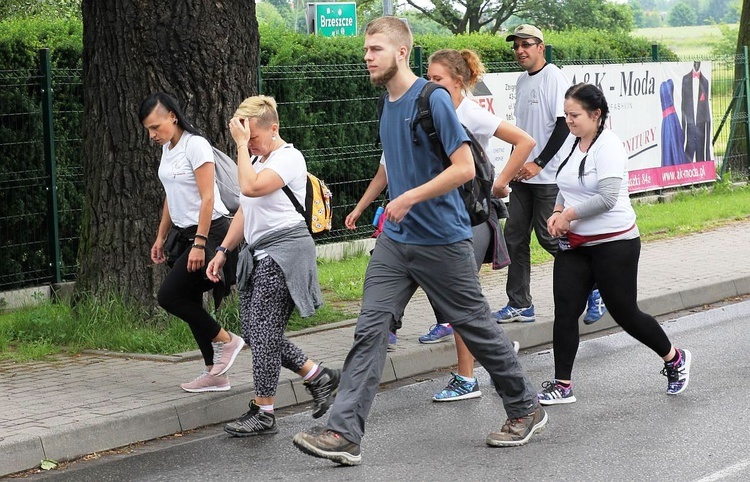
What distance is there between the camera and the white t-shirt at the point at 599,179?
22.9 feet

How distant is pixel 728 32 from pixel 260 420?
273ft

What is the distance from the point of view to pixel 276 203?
6656 millimetres

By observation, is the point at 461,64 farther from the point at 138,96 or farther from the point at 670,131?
the point at 670,131

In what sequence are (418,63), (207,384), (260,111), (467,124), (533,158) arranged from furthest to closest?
Result: (418,63) → (533,158) → (467,124) → (207,384) → (260,111)

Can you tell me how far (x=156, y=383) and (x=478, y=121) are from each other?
8.19 ft

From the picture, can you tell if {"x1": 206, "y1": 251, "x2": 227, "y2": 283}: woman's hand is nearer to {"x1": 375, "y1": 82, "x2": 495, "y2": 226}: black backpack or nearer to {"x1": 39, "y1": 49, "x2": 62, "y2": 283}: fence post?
{"x1": 375, "y1": 82, "x2": 495, "y2": 226}: black backpack

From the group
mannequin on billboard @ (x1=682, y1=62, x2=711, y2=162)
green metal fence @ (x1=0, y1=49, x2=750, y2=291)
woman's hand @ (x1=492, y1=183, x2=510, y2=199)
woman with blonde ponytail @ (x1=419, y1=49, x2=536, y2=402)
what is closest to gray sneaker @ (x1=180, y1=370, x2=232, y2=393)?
woman with blonde ponytail @ (x1=419, y1=49, x2=536, y2=402)

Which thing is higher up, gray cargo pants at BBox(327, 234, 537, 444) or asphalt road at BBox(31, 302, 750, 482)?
Answer: gray cargo pants at BBox(327, 234, 537, 444)

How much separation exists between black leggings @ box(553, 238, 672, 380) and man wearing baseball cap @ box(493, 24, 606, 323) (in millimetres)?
1951

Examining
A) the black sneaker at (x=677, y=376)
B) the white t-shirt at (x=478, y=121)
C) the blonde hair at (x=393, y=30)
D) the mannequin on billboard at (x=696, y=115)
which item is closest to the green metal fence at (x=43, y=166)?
the white t-shirt at (x=478, y=121)

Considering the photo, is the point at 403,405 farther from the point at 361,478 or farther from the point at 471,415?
the point at 361,478

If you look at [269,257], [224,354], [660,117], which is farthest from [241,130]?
[660,117]

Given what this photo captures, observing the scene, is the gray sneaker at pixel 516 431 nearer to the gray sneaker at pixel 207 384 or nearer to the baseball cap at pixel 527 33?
the gray sneaker at pixel 207 384

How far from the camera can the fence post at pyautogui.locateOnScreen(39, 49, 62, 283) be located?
11.0m
